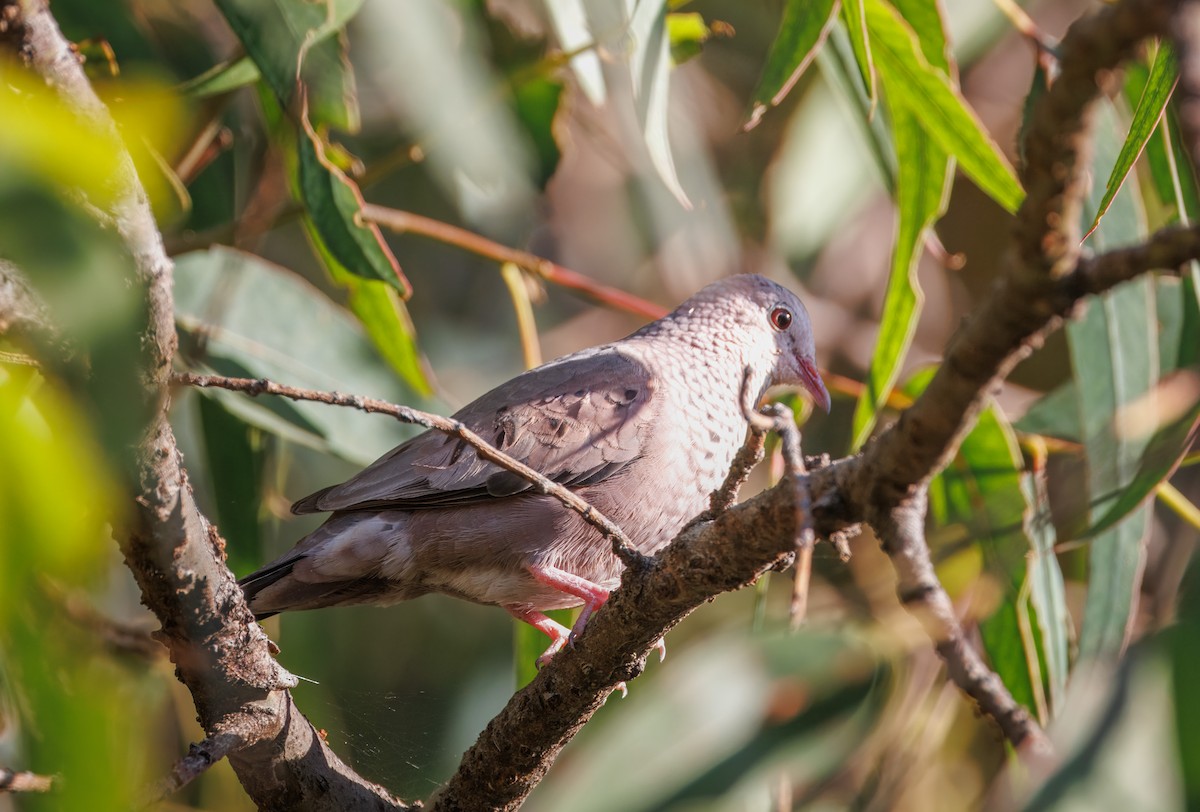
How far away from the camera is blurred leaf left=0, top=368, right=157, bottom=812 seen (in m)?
1.07

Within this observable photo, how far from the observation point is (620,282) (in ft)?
21.4

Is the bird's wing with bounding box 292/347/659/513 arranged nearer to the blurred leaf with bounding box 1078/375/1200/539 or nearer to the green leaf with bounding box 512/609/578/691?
the green leaf with bounding box 512/609/578/691

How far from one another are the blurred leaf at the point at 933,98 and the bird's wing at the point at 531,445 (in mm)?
928

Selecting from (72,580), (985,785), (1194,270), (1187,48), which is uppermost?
(1187,48)

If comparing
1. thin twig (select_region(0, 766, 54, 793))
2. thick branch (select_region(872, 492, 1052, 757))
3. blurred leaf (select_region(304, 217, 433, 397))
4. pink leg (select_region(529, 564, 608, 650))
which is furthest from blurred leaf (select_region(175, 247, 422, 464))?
thick branch (select_region(872, 492, 1052, 757))

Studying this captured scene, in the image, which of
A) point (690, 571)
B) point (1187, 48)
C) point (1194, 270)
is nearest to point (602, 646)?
point (690, 571)

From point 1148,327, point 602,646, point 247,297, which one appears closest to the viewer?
point 602,646

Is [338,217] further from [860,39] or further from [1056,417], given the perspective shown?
[1056,417]

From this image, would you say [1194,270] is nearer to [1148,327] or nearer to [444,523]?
[1148,327]

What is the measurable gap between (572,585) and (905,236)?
119 cm

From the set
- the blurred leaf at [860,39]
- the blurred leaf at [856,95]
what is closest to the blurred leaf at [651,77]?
the blurred leaf at [860,39]

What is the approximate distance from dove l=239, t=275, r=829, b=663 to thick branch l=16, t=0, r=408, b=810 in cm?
51

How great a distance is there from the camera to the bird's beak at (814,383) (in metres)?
3.32

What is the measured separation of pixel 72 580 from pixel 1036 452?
2990mm
